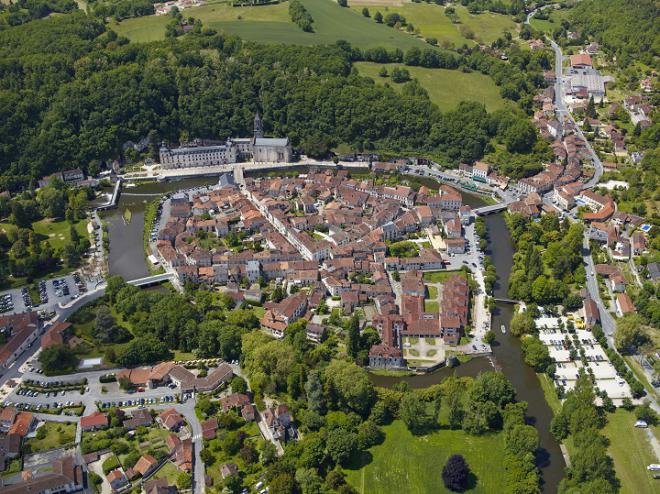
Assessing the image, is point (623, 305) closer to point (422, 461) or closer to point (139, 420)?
point (422, 461)

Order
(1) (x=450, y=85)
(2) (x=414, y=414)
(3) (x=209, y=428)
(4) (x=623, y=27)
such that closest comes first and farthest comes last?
(2) (x=414, y=414)
(3) (x=209, y=428)
(1) (x=450, y=85)
(4) (x=623, y=27)

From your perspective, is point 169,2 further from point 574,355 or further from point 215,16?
point 574,355

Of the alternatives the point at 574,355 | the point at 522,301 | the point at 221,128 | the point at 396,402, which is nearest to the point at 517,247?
the point at 522,301

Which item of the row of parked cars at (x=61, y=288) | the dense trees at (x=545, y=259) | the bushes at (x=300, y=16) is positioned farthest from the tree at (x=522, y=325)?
the bushes at (x=300, y=16)

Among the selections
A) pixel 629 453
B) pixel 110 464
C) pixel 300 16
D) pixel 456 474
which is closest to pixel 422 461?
pixel 456 474

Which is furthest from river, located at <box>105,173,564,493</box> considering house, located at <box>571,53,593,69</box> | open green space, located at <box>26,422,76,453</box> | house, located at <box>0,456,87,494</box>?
house, located at <box>571,53,593,69</box>
